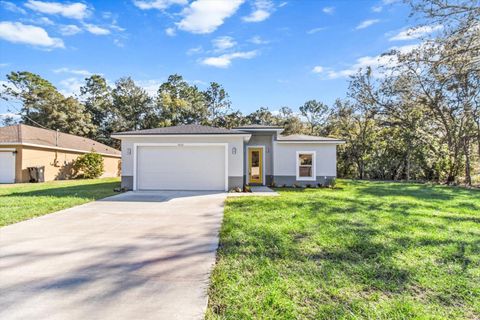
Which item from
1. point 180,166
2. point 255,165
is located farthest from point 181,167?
point 255,165


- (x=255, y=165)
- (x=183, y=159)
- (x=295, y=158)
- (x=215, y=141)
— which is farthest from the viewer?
(x=255, y=165)

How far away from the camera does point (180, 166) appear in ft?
38.9

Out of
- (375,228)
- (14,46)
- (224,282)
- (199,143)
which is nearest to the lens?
(224,282)

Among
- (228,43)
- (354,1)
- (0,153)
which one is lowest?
(0,153)

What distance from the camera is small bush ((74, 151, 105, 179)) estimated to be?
20.1 m

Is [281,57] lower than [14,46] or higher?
lower

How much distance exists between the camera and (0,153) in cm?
1588

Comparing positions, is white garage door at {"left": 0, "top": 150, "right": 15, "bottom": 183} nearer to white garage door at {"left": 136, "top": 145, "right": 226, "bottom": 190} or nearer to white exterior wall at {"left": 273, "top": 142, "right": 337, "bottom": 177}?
white garage door at {"left": 136, "top": 145, "right": 226, "bottom": 190}

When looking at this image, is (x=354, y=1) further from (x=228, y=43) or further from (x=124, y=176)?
(x=124, y=176)

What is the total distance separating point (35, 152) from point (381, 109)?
24.2 meters

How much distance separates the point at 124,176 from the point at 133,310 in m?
10.3

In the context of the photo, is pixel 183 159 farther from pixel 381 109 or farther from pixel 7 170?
pixel 381 109

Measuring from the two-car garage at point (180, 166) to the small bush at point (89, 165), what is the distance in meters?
10.9

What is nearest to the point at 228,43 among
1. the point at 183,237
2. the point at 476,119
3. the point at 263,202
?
the point at 263,202
